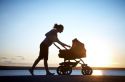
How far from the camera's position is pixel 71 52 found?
45.6 ft

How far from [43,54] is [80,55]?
6.36ft

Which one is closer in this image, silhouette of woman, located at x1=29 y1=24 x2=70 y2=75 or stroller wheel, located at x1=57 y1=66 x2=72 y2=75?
silhouette of woman, located at x1=29 y1=24 x2=70 y2=75

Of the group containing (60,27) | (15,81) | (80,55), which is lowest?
(15,81)

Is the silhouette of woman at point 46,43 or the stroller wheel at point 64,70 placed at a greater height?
the silhouette of woman at point 46,43

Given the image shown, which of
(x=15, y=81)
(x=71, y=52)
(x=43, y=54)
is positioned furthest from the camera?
(x=71, y=52)

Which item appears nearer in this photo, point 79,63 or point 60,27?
point 60,27

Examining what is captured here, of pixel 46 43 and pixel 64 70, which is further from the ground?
pixel 46 43

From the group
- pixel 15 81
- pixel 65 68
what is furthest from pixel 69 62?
pixel 15 81

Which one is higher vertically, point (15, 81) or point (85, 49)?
point (85, 49)

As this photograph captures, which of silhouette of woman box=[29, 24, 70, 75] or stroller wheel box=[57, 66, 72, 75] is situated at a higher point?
silhouette of woman box=[29, 24, 70, 75]

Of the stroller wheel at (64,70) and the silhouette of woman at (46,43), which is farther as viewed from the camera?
the stroller wheel at (64,70)

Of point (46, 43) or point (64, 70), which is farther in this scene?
point (64, 70)

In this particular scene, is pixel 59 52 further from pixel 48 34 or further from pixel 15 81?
pixel 15 81

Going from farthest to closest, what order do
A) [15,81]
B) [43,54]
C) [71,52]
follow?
[71,52] → [43,54] → [15,81]
